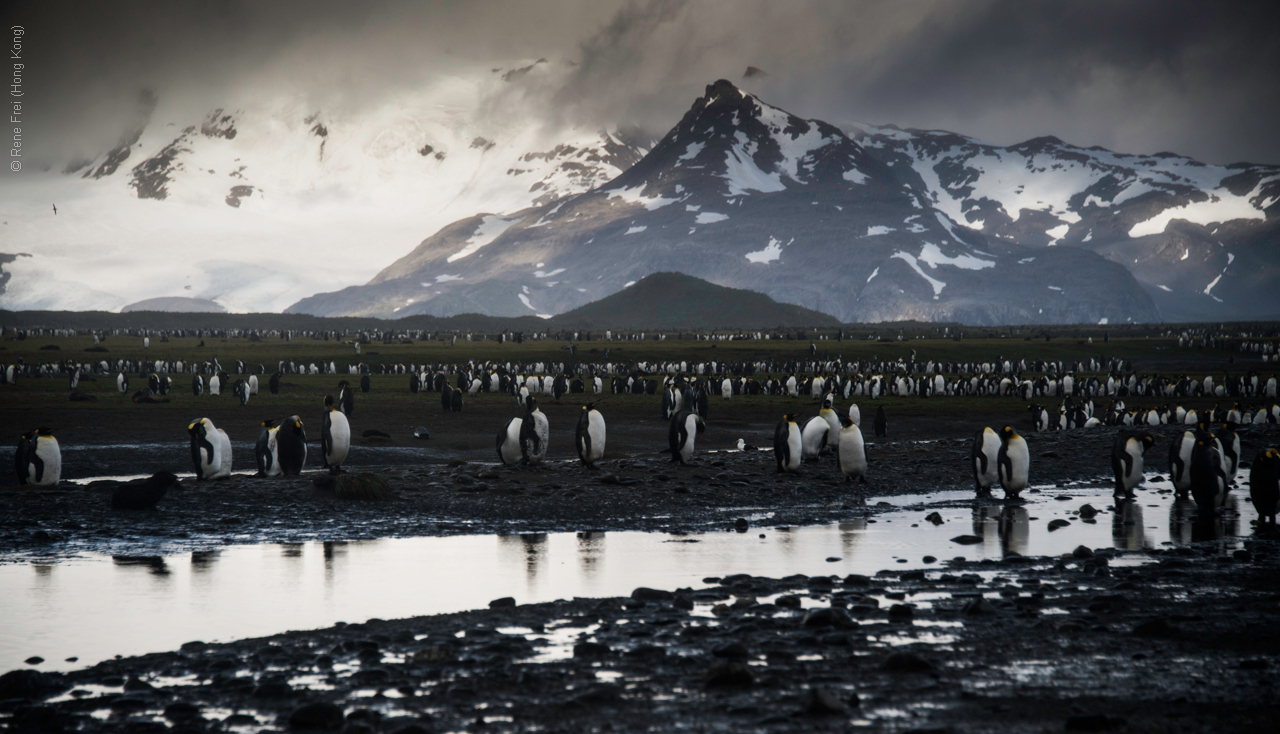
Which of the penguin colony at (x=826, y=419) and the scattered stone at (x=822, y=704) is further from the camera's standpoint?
the penguin colony at (x=826, y=419)

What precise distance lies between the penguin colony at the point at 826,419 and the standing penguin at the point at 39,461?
2 cm

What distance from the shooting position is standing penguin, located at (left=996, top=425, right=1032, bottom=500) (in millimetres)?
14375

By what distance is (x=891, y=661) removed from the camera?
5672 mm

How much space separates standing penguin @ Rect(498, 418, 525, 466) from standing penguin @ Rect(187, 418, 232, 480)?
449cm

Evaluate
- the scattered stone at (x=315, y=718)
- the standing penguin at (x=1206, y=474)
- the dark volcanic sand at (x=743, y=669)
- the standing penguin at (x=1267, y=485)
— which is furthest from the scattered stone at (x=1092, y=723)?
the standing penguin at (x=1206, y=474)

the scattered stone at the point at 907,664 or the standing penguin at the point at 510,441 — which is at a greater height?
the standing penguin at the point at 510,441

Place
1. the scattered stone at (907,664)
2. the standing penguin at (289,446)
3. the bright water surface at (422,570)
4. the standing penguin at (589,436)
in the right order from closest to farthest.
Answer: the scattered stone at (907,664), the bright water surface at (422,570), the standing penguin at (289,446), the standing penguin at (589,436)

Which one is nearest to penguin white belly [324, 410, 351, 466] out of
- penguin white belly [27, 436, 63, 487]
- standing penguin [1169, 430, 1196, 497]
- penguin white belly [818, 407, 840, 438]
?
penguin white belly [27, 436, 63, 487]

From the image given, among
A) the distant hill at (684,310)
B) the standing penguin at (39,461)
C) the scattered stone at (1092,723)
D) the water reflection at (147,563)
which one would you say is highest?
the distant hill at (684,310)

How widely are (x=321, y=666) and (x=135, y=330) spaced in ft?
413

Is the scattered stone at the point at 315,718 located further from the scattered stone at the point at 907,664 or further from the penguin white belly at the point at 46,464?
the penguin white belly at the point at 46,464

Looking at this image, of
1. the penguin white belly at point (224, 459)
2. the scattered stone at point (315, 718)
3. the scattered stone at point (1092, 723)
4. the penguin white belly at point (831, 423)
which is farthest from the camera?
the penguin white belly at point (831, 423)

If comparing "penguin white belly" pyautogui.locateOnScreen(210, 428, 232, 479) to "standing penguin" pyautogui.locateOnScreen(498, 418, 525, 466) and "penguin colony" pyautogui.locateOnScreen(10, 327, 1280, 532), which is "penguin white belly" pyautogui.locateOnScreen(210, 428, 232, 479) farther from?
"standing penguin" pyautogui.locateOnScreen(498, 418, 525, 466)

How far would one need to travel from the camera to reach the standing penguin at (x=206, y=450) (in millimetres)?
14633
